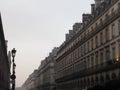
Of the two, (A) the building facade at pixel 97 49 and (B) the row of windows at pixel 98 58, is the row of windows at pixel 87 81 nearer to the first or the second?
(A) the building facade at pixel 97 49

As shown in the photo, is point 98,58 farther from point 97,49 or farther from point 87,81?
point 87,81

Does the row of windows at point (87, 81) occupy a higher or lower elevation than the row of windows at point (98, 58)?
lower

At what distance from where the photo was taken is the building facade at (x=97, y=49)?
6300 cm

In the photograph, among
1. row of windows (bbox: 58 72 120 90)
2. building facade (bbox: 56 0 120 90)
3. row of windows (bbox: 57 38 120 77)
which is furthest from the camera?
row of windows (bbox: 58 72 120 90)

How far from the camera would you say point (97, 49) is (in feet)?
243

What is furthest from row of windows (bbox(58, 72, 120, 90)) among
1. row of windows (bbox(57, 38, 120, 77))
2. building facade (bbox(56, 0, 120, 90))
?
row of windows (bbox(57, 38, 120, 77))

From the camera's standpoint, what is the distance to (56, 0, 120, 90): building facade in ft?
207

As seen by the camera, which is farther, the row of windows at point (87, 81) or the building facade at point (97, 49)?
the row of windows at point (87, 81)

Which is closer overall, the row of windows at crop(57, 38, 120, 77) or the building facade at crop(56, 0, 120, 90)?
the building facade at crop(56, 0, 120, 90)

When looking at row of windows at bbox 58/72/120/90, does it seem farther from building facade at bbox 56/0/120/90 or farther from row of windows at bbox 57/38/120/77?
row of windows at bbox 57/38/120/77

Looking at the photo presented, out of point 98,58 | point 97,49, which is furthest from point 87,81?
point 97,49

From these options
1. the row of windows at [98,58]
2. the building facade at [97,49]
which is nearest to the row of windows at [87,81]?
the building facade at [97,49]

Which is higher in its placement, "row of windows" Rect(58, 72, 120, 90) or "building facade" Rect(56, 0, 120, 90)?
"building facade" Rect(56, 0, 120, 90)

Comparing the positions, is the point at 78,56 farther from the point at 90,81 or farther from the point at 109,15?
the point at 109,15
